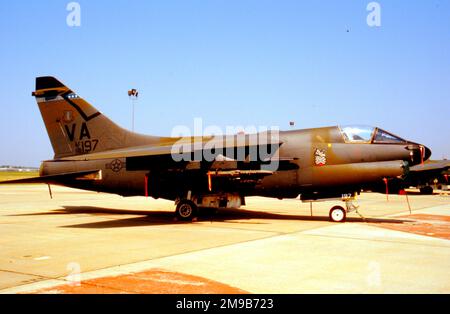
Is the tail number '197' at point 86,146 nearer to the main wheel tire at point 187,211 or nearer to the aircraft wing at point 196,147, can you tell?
the aircraft wing at point 196,147

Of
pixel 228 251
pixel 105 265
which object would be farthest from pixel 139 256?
pixel 228 251

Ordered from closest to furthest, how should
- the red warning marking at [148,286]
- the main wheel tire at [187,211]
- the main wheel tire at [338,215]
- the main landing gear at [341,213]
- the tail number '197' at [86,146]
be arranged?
the red warning marking at [148,286] < the main landing gear at [341,213] < the main wheel tire at [338,215] < the main wheel tire at [187,211] < the tail number '197' at [86,146]

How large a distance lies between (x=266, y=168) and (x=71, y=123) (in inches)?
319

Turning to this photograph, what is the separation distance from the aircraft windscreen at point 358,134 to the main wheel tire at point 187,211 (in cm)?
560

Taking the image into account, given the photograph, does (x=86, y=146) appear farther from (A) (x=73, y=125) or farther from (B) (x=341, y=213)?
(B) (x=341, y=213)

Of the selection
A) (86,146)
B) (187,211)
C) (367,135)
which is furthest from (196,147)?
(367,135)

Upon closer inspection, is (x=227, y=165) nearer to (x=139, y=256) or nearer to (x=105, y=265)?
(x=139, y=256)

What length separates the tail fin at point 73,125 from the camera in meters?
16.5

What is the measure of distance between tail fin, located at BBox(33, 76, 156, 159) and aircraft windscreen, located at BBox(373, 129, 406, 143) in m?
8.37

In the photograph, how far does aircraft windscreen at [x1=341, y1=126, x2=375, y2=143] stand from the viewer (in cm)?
1334

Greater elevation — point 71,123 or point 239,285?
point 71,123

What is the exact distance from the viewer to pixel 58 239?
10.1 metres

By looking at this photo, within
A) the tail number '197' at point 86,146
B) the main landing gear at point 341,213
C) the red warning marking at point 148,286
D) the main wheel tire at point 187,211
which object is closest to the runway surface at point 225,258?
the red warning marking at point 148,286

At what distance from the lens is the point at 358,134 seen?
13.5m
